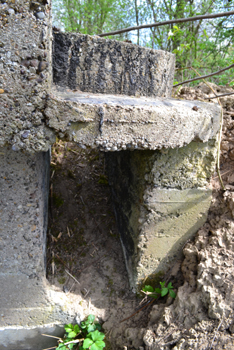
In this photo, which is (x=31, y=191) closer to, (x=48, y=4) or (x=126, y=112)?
(x=126, y=112)

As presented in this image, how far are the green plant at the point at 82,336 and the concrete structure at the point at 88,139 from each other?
140mm

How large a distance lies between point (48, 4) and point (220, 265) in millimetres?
1769

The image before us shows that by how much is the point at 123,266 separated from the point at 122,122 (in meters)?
1.55

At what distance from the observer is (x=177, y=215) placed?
185 centimetres

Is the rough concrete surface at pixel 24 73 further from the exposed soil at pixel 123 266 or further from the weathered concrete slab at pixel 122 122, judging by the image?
the exposed soil at pixel 123 266

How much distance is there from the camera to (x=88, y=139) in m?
1.20

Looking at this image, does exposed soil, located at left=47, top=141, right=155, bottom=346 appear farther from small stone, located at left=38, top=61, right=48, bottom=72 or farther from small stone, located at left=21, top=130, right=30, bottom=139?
small stone, located at left=38, top=61, right=48, bottom=72

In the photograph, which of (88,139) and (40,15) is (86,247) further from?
(40,15)

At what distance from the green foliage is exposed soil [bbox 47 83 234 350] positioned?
0.08 m

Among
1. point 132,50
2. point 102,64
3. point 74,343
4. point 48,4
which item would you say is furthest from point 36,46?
point 74,343

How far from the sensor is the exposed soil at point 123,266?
5.03ft

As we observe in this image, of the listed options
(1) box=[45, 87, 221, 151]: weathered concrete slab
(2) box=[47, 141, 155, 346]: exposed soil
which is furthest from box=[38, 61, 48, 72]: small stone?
(2) box=[47, 141, 155, 346]: exposed soil

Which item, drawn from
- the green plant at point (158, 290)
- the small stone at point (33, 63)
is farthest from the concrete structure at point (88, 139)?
the green plant at point (158, 290)

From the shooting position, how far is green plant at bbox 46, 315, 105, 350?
1.84m
